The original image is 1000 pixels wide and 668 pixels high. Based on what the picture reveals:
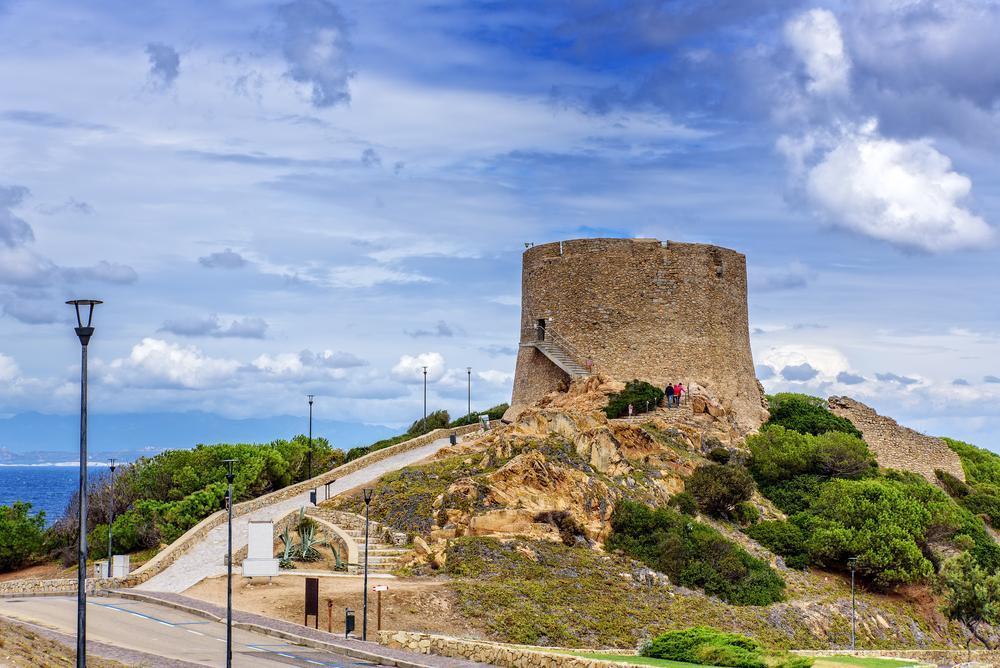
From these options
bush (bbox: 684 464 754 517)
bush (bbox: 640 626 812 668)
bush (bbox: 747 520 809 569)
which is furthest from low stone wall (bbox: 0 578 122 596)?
bush (bbox: 747 520 809 569)

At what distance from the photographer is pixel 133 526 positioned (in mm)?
40688

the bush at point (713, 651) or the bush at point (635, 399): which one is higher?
the bush at point (635, 399)

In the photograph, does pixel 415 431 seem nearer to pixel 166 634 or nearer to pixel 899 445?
pixel 899 445

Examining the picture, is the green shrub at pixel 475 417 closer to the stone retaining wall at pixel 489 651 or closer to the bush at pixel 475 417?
the bush at pixel 475 417

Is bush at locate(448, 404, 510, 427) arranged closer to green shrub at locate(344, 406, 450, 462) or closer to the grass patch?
green shrub at locate(344, 406, 450, 462)

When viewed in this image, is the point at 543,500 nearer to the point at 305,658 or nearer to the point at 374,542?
the point at 374,542

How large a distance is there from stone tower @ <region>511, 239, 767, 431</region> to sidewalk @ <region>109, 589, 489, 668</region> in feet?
68.9

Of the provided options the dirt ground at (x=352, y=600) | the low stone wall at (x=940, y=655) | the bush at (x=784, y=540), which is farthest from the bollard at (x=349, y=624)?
the bush at (x=784, y=540)

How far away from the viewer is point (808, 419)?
50781 millimetres

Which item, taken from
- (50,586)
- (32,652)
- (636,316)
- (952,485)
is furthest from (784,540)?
(32,652)

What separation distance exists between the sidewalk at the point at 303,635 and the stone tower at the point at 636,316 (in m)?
21.0

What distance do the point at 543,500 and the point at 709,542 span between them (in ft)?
16.9

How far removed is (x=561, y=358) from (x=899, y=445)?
1579 centimetres

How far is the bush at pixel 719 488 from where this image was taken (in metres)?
39.8
